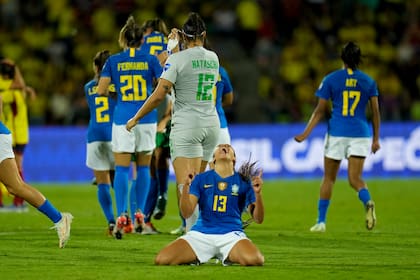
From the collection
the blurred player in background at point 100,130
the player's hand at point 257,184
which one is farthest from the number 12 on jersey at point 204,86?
the blurred player in background at point 100,130

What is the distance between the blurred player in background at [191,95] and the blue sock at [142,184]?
1880mm

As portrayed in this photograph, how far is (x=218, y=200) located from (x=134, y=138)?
3144mm

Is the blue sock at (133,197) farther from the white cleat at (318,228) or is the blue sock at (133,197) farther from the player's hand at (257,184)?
the player's hand at (257,184)

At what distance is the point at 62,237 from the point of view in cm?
1109

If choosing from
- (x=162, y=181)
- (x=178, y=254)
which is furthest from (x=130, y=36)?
(x=178, y=254)

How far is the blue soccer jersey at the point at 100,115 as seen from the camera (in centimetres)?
1305

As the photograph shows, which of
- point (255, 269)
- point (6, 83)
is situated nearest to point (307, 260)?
point (255, 269)

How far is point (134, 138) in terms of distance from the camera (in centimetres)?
1257

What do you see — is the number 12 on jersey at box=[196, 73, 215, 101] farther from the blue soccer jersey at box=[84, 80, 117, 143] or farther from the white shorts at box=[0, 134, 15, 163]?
the blue soccer jersey at box=[84, 80, 117, 143]

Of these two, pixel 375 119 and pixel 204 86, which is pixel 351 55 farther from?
pixel 204 86

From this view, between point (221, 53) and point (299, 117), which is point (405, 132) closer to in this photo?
point (299, 117)

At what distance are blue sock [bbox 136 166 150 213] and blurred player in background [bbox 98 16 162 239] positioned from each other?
0.20 meters

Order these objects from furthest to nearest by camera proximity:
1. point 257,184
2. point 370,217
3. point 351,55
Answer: point 351,55, point 370,217, point 257,184

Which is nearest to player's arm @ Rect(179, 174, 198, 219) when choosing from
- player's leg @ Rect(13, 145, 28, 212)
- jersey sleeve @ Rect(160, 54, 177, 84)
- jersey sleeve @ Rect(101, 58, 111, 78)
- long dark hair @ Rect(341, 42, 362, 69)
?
jersey sleeve @ Rect(160, 54, 177, 84)
